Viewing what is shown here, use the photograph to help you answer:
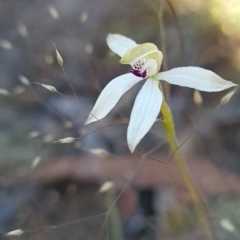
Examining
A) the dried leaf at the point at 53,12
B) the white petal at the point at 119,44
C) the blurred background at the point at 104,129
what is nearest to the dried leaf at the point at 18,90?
the blurred background at the point at 104,129

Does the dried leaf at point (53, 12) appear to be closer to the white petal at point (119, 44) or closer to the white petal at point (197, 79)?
the white petal at point (119, 44)

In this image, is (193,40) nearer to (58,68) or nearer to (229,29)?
(229,29)

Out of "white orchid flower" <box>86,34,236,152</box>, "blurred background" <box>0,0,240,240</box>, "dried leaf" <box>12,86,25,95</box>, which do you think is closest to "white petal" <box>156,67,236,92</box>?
"white orchid flower" <box>86,34,236,152</box>

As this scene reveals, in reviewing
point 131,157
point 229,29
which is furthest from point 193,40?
point 131,157

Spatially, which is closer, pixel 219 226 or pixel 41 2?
pixel 219 226

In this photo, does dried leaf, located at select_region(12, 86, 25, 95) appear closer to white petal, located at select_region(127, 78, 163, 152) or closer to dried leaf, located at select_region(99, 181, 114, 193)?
dried leaf, located at select_region(99, 181, 114, 193)

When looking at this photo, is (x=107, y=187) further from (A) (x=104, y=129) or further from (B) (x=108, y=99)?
(B) (x=108, y=99)

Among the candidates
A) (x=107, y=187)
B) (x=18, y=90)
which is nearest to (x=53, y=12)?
(x=18, y=90)
